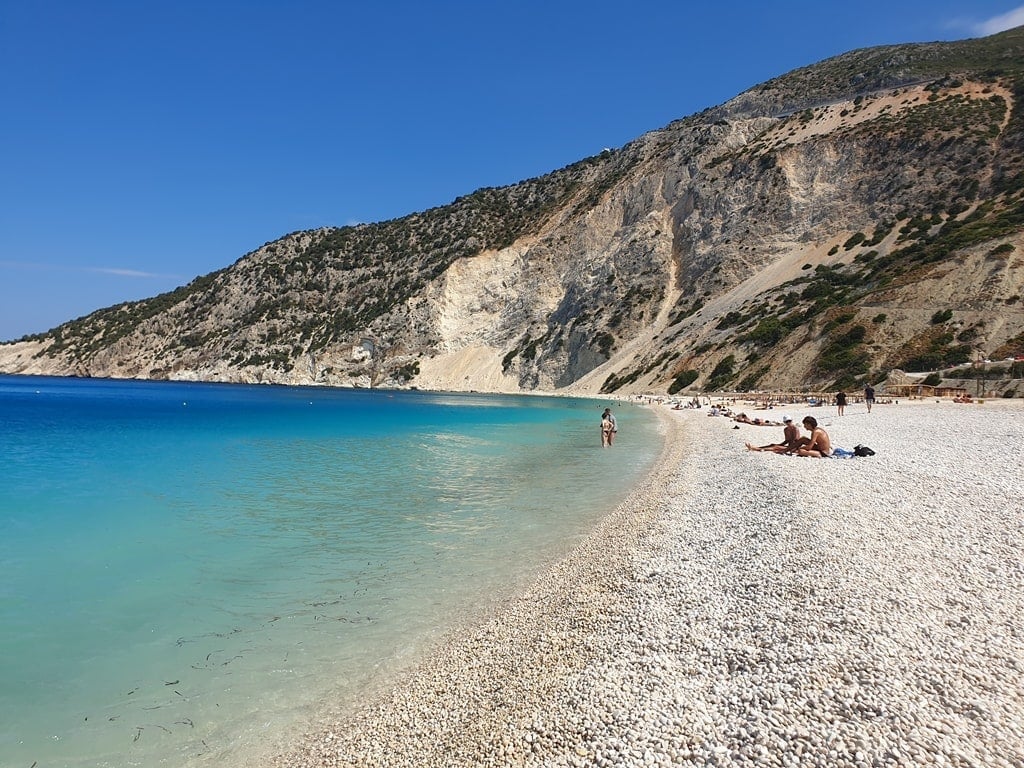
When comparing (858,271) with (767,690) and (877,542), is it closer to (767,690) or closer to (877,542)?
(877,542)

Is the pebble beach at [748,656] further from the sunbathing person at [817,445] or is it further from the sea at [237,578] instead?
the sunbathing person at [817,445]

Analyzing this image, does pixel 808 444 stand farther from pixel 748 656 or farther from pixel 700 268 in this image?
pixel 700 268

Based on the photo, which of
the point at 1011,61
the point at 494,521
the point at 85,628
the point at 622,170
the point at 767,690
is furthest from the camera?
the point at 622,170

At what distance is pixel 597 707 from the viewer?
4234 millimetres

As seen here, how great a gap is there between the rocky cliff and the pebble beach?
35.2 meters

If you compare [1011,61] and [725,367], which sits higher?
[1011,61]

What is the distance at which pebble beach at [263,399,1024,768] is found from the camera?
11.8 ft

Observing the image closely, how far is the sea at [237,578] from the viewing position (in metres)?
4.98

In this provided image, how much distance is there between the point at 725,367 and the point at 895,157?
32.5 meters

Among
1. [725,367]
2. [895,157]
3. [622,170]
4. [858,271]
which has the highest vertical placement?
[622,170]

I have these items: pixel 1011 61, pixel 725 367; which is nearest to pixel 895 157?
pixel 1011 61

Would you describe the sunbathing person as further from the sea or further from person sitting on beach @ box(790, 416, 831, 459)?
the sea

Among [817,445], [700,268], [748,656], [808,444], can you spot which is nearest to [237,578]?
[748,656]

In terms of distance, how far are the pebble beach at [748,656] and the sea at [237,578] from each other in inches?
26.7
